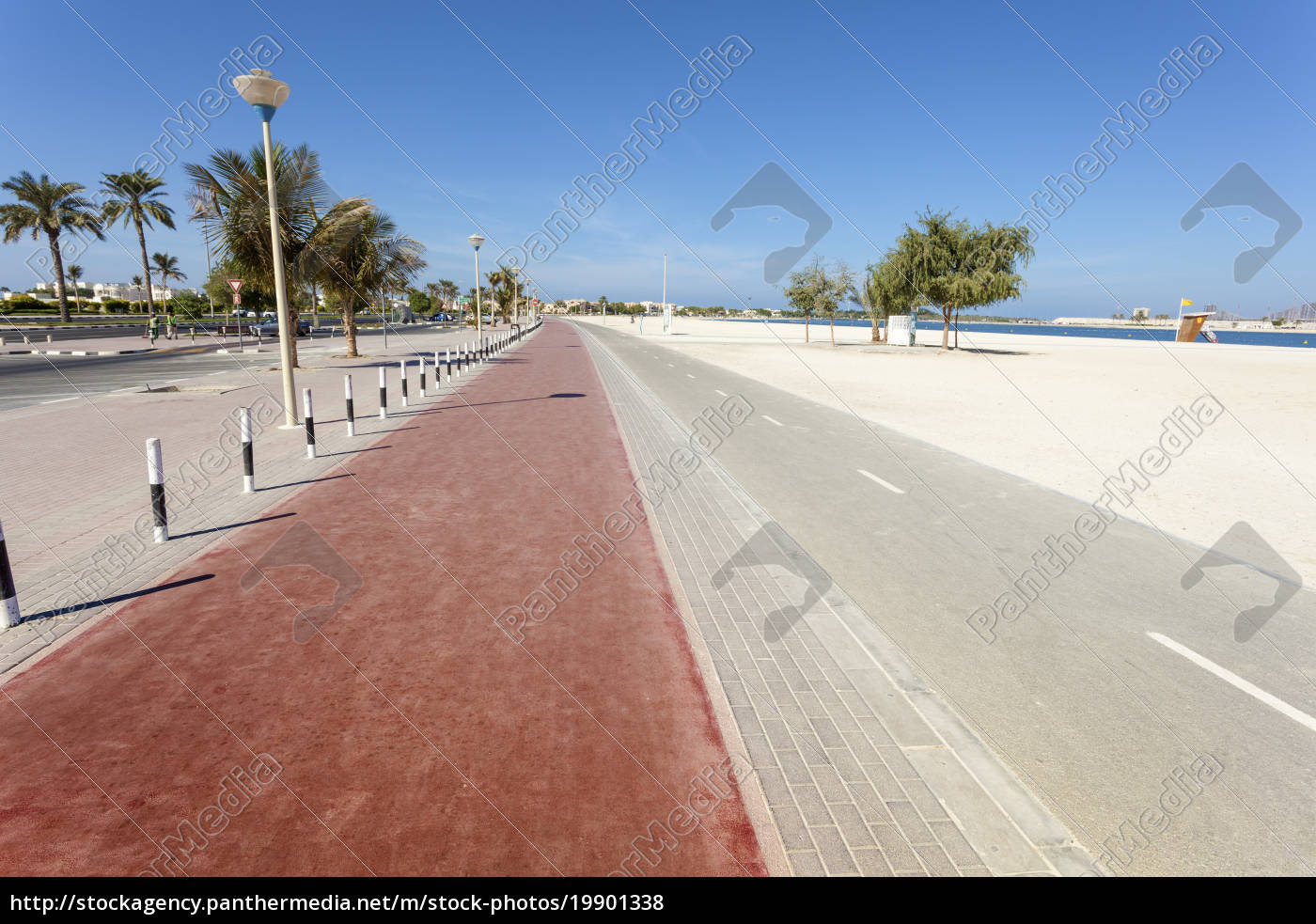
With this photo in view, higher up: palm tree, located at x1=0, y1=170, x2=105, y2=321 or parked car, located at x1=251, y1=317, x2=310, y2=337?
palm tree, located at x1=0, y1=170, x2=105, y2=321

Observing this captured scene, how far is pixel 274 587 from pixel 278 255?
8.15 meters

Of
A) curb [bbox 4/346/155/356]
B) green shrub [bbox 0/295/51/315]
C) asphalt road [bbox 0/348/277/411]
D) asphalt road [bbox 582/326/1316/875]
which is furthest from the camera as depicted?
green shrub [bbox 0/295/51/315]

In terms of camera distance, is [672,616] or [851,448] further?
[851,448]

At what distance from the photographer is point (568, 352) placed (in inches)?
1485

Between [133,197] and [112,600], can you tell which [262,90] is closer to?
[112,600]

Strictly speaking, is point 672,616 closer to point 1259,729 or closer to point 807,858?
point 807,858

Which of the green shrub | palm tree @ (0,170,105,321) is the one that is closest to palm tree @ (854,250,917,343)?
palm tree @ (0,170,105,321)

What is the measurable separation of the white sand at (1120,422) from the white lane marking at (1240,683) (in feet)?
8.26

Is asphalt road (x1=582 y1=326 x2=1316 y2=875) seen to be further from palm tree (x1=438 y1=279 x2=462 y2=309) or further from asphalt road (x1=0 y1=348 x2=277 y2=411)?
palm tree (x1=438 y1=279 x2=462 y2=309)

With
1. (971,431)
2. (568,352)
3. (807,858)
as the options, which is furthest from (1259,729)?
(568,352)

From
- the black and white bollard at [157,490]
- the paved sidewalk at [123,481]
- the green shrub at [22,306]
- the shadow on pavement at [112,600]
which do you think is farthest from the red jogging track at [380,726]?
the green shrub at [22,306]

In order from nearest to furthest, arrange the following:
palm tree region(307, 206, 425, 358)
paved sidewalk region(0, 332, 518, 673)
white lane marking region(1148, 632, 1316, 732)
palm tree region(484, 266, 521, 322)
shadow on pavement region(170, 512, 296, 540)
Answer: white lane marking region(1148, 632, 1316, 732) → paved sidewalk region(0, 332, 518, 673) → shadow on pavement region(170, 512, 296, 540) → palm tree region(307, 206, 425, 358) → palm tree region(484, 266, 521, 322)

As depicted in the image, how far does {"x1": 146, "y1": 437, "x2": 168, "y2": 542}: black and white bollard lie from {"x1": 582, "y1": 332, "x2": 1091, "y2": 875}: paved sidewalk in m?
4.95

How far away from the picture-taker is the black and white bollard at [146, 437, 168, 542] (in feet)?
20.2
